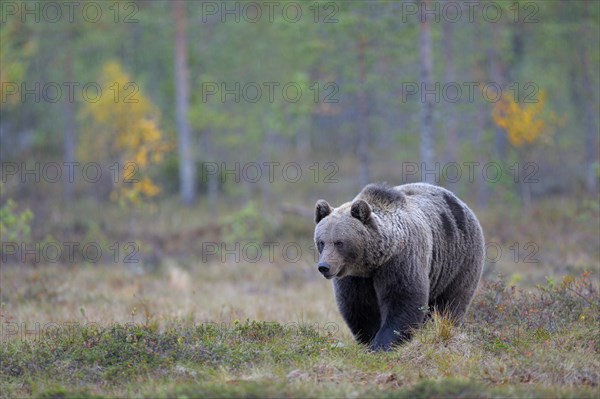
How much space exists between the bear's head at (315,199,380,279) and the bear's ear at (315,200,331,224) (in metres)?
0.13

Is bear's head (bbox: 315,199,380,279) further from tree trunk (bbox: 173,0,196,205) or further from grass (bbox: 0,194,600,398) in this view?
tree trunk (bbox: 173,0,196,205)

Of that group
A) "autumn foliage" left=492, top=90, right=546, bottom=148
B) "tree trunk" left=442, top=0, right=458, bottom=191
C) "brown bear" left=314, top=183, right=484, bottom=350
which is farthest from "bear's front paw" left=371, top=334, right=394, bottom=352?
"tree trunk" left=442, top=0, right=458, bottom=191

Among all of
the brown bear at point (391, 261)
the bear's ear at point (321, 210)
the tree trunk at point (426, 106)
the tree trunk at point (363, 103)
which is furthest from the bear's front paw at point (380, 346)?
the tree trunk at point (363, 103)

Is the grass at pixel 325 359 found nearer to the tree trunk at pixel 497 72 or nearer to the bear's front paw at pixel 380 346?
the bear's front paw at pixel 380 346

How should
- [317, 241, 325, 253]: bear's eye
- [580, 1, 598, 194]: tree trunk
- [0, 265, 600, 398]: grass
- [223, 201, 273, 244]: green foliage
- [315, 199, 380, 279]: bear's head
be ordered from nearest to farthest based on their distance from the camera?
[0, 265, 600, 398]: grass
[315, 199, 380, 279]: bear's head
[317, 241, 325, 253]: bear's eye
[223, 201, 273, 244]: green foliage
[580, 1, 598, 194]: tree trunk

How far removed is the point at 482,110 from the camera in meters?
29.7

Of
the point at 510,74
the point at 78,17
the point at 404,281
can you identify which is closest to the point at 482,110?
the point at 510,74

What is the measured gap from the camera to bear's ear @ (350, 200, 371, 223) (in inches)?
322

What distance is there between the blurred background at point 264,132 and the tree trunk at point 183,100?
74 millimetres

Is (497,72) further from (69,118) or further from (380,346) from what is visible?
(380,346)

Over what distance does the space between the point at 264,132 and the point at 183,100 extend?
3.98m

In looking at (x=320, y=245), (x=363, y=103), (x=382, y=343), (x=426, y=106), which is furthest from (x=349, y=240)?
(x=363, y=103)

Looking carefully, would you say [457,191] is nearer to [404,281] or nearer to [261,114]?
[261,114]

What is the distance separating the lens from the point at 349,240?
26.5 feet
